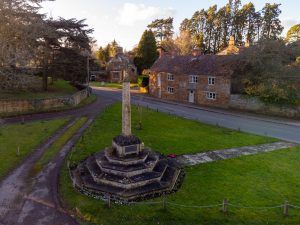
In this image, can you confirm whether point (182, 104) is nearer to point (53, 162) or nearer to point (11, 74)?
point (11, 74)

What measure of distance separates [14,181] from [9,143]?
23.5ft

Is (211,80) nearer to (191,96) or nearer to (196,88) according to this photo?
(196,88)

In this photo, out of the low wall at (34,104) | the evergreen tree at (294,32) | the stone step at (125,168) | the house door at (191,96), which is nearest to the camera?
the stone step at (125,168)

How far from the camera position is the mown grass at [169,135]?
862 inches

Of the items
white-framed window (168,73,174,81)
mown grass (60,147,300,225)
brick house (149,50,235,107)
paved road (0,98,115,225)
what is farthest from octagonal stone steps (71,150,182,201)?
white-framed window (168,73,174,81)

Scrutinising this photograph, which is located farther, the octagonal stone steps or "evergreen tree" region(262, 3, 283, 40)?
"evergreen tree" region(262, 3, 283, 40)

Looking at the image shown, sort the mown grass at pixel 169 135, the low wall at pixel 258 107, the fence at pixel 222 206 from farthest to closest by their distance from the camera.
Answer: the low wall at pixel 258 107 < the mown grass at pixel 169 135 < the fence at pixel 222 206

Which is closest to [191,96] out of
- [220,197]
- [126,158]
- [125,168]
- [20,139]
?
[20,139]

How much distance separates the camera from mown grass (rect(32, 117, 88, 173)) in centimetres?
1816

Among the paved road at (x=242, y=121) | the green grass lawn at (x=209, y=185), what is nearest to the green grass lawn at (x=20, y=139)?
the green grass lawn at (x=209, y=185)

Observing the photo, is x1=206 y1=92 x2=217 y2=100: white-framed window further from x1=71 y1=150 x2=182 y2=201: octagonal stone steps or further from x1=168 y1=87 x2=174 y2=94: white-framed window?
x1=71 y1=150 x2=182 y2=201: octagonal stone steps

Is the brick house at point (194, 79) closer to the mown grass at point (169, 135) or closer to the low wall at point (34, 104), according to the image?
the mown grass at point (169, 135)

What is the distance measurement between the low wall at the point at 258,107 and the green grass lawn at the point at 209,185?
11.8 m

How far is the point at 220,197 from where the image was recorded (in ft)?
46.5
